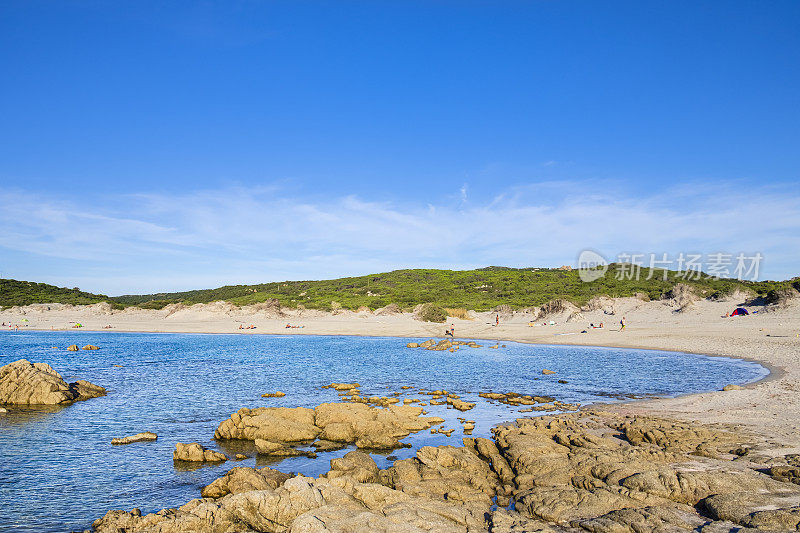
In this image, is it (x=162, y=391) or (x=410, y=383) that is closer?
(x=162, y=391)

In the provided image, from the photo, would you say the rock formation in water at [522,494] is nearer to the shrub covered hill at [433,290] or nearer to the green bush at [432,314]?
the shrub covered hill at [433,290]

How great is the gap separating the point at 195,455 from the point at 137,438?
13.8 feet

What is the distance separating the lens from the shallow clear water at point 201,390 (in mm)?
13398

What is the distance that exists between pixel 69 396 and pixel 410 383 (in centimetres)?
1930

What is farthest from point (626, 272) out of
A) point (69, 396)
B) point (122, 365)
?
point (69, 396)

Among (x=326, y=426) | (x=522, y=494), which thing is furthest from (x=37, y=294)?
(x=522, y=494)

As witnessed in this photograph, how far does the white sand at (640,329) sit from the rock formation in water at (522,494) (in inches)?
172

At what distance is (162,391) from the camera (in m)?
28.7

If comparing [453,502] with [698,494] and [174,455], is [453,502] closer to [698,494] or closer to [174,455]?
[698,494]

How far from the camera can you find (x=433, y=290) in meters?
115

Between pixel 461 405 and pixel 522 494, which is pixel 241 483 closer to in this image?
pixel 522 494

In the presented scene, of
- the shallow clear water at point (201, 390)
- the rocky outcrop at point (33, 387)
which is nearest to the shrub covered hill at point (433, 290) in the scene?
the shallow clear water at point (201, 390)

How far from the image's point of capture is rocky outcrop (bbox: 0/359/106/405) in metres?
24.5

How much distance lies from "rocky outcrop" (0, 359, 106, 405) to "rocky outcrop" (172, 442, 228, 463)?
13805 millimetres
